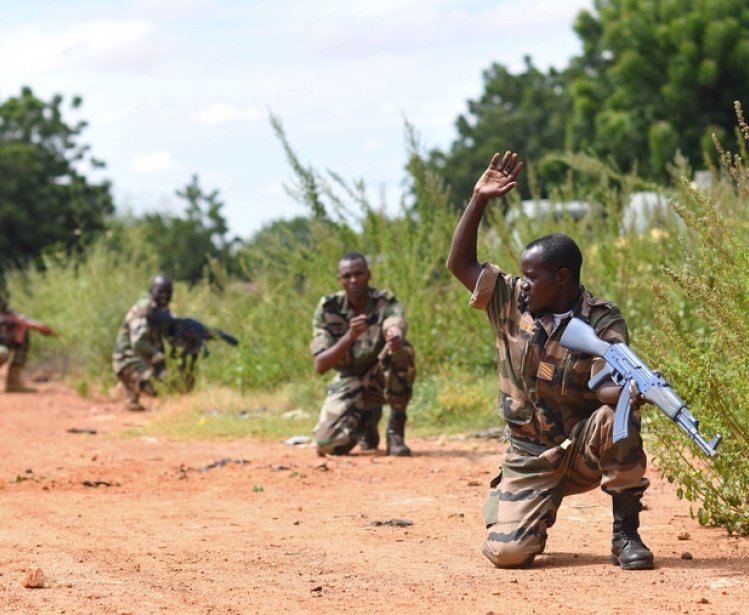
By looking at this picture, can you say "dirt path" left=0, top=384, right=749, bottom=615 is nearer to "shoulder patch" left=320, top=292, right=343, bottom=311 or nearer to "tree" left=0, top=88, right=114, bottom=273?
"shoulder patch" left=320, top=292, right=343, bottom=311

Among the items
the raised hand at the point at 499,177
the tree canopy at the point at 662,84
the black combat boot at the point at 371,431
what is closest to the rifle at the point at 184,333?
the black combat boot at the point at 371,431

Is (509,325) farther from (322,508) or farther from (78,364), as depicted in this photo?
(78,364)

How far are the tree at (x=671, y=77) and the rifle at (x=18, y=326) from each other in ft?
42.8

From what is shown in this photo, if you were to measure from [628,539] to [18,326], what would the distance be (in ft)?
36.5

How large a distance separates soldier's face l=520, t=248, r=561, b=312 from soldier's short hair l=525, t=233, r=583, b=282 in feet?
0.05

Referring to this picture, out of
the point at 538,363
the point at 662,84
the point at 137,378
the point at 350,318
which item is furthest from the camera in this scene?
the point at 662,84

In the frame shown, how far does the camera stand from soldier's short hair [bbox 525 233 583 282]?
4.71m

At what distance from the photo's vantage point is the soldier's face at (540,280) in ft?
15.5

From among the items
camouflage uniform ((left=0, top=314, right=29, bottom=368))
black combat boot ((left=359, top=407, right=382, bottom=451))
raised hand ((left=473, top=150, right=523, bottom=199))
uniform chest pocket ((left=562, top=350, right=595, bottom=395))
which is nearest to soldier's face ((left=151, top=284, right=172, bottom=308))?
camouflage uniform ((left=0, top=314, right=29, bottom=368))

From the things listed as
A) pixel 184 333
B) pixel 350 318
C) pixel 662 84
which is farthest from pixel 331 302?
pixel 662 84

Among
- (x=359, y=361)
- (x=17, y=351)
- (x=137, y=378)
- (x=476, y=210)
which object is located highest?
(x=476, y=210)

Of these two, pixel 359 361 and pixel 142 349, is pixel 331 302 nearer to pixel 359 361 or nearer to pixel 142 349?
pixel 359 361

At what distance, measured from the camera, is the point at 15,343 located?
14.5 metres

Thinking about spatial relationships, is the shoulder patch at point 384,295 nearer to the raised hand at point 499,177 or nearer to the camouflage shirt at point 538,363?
the camouflage shirt at point 538,363
